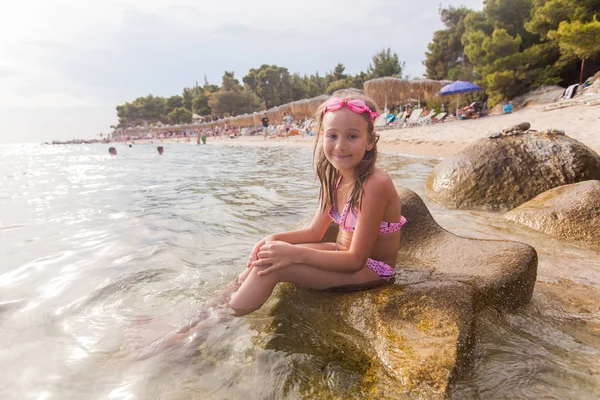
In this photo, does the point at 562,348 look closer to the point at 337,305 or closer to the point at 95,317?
the point at 337,305

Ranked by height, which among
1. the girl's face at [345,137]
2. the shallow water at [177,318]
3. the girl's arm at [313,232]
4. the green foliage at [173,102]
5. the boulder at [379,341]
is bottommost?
the shallow water at [177,318]

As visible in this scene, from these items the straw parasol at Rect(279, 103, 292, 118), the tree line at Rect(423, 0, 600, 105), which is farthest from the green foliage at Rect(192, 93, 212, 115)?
the tree line at Rect(423, 0, 600, 105)

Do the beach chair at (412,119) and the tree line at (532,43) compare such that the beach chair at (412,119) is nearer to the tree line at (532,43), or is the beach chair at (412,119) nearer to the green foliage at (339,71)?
the tree line at (532,43)

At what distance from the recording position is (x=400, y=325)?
61.1 inches

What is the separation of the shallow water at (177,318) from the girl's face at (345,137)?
102cm

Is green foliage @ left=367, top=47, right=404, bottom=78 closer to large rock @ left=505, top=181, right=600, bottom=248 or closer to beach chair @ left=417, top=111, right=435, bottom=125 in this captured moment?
beach chair @ left=417, top=111, right=435, bottom=125

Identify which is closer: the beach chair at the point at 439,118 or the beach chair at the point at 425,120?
the beach chair at the point at 425,120

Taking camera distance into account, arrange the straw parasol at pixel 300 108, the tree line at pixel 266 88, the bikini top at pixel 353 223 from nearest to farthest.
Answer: the bikini top at pixel 353 223
the straw parasol at pixel 300 108
the tree line at pixel 266 88

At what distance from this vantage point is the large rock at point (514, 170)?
13.9 feet

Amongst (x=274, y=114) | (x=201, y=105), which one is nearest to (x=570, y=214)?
(x=274, y=114)

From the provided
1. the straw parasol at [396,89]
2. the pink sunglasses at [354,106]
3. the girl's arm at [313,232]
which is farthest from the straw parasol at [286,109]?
the pink sunglasses at [354,106]

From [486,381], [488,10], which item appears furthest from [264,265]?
[488,10]

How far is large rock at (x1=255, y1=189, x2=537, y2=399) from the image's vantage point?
133cm

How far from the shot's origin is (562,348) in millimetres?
1603
